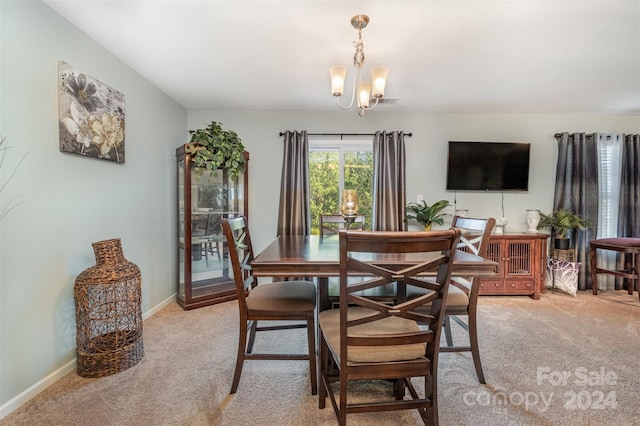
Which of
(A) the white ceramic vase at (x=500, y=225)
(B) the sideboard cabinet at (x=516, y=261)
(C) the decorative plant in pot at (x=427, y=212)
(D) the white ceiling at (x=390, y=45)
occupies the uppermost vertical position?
(D) the white ceiling at (x=390, y=45)

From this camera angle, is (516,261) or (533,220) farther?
(533,220)

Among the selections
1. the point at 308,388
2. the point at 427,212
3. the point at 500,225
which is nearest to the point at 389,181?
the point at 427,212

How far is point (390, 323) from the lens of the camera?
1.44m

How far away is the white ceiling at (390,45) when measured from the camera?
1762 millimetres

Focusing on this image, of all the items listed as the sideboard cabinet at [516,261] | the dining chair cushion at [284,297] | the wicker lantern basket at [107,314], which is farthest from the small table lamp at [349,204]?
the sideboard cabinet at [516,261]

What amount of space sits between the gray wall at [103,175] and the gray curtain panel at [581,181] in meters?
0.17

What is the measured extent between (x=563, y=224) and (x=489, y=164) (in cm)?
108

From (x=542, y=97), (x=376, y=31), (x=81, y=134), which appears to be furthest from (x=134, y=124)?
(x=542, y=97)

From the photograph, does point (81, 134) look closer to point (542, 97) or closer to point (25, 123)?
point (25, 123)

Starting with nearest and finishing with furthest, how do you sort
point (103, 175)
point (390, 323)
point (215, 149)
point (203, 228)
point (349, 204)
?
point (390, 323) < point (349, 204) < point (103, 175) < point (215, 149) < point (203, 228)

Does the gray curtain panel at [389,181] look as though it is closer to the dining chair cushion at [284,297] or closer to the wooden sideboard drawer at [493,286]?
the wooden sideboard drawer at [493,286]

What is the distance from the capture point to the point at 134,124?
103 inches

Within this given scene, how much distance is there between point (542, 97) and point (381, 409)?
3619mm

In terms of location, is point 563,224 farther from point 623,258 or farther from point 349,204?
point 349,204
